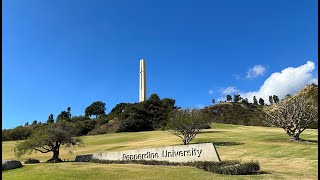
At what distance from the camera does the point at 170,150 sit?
29.6 m

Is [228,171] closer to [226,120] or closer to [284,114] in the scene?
[284,114]

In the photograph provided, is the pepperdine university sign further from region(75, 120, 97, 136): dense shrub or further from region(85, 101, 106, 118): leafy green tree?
region(85, 101, 106, 118): leafy green tree

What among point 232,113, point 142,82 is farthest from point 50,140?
point 232,113

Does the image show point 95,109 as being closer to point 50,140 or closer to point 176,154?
point 50,140

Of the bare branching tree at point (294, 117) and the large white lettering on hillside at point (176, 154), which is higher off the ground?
the bare branching tree at point (294, 117)

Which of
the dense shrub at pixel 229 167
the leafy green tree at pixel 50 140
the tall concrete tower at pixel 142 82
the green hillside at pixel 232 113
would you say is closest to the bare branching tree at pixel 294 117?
the dense shrub at pixel 229 167

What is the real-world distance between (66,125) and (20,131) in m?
67.0

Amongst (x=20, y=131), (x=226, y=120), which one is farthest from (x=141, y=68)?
(x=20, y=131)

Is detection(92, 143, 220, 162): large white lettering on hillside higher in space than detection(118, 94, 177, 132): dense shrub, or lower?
lower

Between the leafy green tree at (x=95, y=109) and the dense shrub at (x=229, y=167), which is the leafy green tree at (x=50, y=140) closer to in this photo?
the dense shrub at (x=229, y=167)

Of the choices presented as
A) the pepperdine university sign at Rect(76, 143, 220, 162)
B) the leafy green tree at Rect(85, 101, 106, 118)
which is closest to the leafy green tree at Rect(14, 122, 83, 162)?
the pepperdine university sign at Rect(76, 143, 220, 162)

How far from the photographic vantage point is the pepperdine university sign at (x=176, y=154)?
89.1 ft

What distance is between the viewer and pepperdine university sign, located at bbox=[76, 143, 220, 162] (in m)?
27.1

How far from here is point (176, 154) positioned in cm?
2914
